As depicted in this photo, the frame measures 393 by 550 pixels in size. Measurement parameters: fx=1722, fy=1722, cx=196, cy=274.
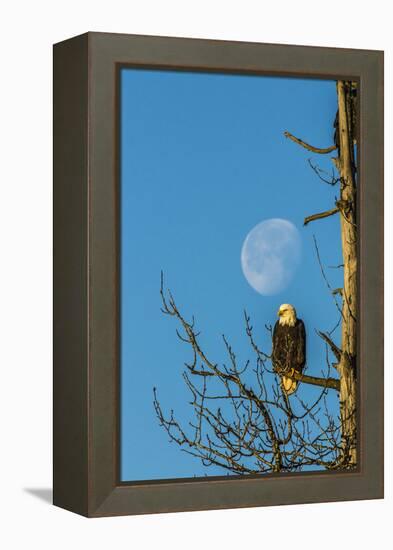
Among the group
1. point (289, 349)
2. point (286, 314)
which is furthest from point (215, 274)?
point (289, 349)

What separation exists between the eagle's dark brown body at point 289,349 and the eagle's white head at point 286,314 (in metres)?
0.02

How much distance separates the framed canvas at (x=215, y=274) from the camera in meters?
8.27

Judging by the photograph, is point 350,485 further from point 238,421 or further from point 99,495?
point 99,495

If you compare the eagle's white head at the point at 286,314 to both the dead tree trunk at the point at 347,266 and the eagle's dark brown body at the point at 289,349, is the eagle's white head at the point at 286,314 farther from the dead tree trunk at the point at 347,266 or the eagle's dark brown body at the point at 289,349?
the dead tree trunk at the point at 347,266

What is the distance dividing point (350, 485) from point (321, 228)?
52.6 inches

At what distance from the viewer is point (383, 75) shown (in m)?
9.02

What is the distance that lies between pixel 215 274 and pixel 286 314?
1.51 ft

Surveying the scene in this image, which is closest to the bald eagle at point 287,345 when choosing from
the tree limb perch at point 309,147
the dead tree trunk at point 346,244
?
the dead tree trunk at point 346,244

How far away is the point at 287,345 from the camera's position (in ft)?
28.8

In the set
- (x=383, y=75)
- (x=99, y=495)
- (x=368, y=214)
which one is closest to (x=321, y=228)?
(x=368, y=214)

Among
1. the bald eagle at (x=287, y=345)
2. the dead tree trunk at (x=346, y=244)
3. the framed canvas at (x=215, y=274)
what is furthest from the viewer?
the dead tree trunk at (x=346, y=244)

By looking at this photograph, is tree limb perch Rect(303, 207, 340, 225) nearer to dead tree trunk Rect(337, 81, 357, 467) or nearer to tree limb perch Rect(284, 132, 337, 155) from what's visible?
dead tree trunk Rect(337, 81, 357, 467)

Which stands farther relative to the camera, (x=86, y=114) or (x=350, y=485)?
(x=350, y=485)

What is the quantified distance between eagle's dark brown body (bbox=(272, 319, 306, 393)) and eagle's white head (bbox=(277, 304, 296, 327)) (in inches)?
0.7
